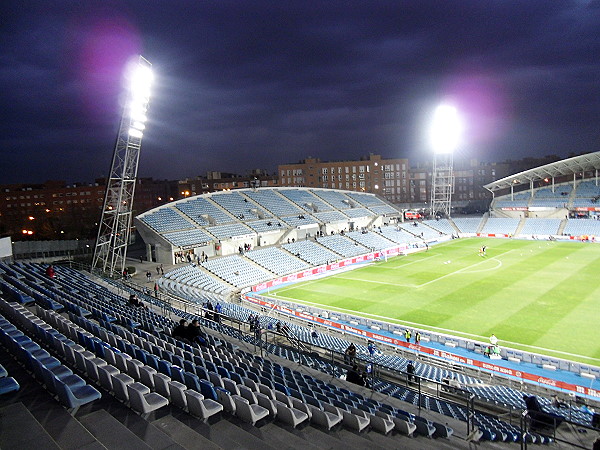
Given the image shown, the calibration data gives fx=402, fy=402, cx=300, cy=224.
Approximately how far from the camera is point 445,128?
2734 inches

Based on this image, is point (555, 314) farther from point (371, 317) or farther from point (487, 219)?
point (487, 219)

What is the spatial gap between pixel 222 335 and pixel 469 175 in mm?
108201

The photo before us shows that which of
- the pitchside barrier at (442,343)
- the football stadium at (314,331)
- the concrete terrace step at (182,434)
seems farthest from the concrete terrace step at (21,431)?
the pitchside barrier at (442,343)

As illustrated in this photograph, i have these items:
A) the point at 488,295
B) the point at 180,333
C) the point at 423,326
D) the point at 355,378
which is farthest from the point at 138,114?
Answer: the point at 488,295

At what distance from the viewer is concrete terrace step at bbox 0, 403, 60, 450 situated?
5.09m

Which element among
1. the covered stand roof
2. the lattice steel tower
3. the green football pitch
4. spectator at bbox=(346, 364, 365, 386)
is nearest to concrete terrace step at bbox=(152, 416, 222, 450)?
spectator at bbox=(346, 364, 365, 386)

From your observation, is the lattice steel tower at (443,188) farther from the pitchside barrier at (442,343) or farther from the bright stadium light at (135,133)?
the bright stadium light at (135,133)

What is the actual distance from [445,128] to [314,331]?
56345 mm

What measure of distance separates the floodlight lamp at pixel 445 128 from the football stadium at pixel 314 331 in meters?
14.2

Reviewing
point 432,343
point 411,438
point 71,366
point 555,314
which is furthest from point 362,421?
point 555,314

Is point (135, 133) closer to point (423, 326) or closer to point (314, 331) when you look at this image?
point (314, 331)

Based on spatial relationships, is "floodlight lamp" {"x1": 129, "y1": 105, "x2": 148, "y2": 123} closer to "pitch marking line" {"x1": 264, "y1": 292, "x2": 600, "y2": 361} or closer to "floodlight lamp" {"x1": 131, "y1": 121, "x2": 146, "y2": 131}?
"floodlight lamp" {"x1": 131, "y1": 121, "x2": 146, "y2": 131}

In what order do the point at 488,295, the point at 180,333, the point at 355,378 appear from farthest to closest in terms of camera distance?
the point at 488,295, the point at 180,333, the point at 355,378

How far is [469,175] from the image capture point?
11075cm
